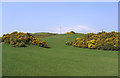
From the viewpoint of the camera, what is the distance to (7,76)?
190 inches

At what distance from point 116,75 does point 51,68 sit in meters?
2.63

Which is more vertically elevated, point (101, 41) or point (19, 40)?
point (19, 40)

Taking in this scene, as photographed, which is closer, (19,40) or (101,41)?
(19,40)

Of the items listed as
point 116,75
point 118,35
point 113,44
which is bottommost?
point 116,75

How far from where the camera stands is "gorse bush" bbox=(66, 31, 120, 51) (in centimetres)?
1344

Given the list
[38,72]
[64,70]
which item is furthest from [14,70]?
[64,70]

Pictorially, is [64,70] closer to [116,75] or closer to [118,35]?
[116,75]

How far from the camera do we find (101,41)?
14.0m

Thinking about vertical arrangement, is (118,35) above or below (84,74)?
above

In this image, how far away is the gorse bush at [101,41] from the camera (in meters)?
13.4

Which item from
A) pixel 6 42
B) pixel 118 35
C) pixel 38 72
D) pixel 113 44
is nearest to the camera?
pixel 38 72

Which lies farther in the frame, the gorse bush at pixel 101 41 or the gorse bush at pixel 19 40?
the gorse bush at pixel 101 41

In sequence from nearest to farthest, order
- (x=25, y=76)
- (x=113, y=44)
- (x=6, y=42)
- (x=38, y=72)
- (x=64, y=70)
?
(x=25, y=76)
(x=38, y=72)
(x=64, y=70)
(x=6, y=42)
(x=113, y=44)

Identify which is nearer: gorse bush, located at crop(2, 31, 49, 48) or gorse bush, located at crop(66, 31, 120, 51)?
gorse bush, located at crop(2, 31, 49, 48)
